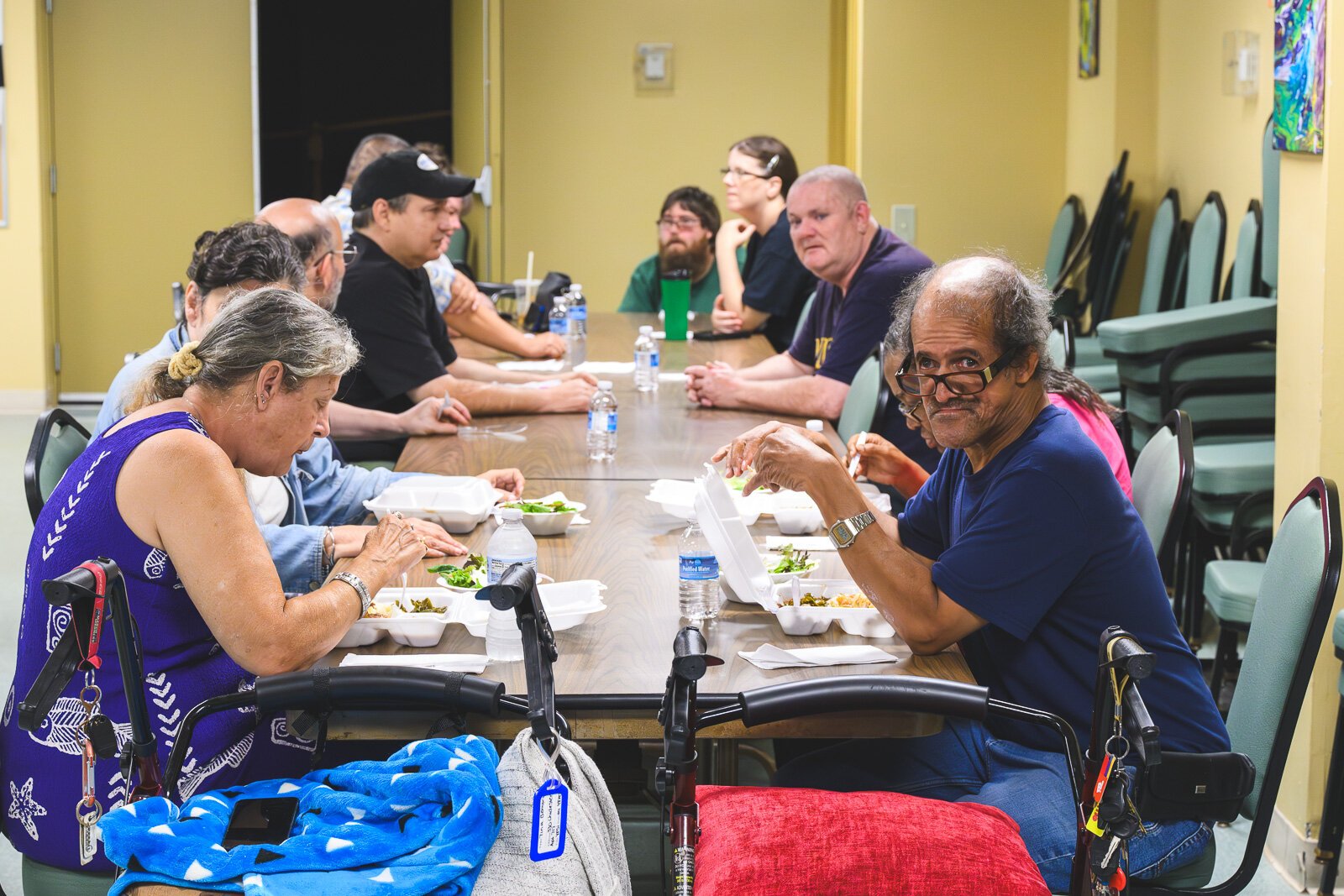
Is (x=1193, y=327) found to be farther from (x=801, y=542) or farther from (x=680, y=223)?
(x=680, y=223)

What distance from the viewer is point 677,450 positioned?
11.5 ft

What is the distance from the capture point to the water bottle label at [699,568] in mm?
2113

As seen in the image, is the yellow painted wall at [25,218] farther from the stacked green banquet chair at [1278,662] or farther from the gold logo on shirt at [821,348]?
the stacked green banquet chair at [1278,662]

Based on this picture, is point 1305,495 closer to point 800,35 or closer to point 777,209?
point 777,209

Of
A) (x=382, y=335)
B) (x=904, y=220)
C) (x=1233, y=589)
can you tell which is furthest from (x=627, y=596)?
(x=904, y=220)

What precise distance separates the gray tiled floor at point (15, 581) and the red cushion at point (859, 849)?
151 cm

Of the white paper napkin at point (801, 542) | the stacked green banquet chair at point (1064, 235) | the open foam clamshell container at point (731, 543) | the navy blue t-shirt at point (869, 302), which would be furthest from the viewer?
the stacked green banquet chair at point (1064, 235)

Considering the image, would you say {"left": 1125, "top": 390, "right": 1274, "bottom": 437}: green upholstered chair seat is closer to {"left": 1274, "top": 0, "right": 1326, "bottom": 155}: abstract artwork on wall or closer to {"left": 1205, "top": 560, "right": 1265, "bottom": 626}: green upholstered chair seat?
{"left": 1205, "top": 560, "right": 1265, "bottom": 626}: green upholstered chair seat

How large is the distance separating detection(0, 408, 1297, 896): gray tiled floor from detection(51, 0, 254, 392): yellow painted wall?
65cm

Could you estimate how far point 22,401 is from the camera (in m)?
8.19

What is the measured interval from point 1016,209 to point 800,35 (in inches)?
84.7

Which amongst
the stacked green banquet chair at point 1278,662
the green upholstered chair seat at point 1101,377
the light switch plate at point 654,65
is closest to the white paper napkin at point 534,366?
the green upholstered chair seat at point 1101,377

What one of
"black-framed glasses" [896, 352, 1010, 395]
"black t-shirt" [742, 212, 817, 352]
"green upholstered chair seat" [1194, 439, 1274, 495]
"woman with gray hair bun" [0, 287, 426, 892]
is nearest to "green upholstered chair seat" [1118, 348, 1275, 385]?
"green upholstered chair seat" [1194, 439, 1274, 495]

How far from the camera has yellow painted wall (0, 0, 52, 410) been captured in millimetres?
7895
